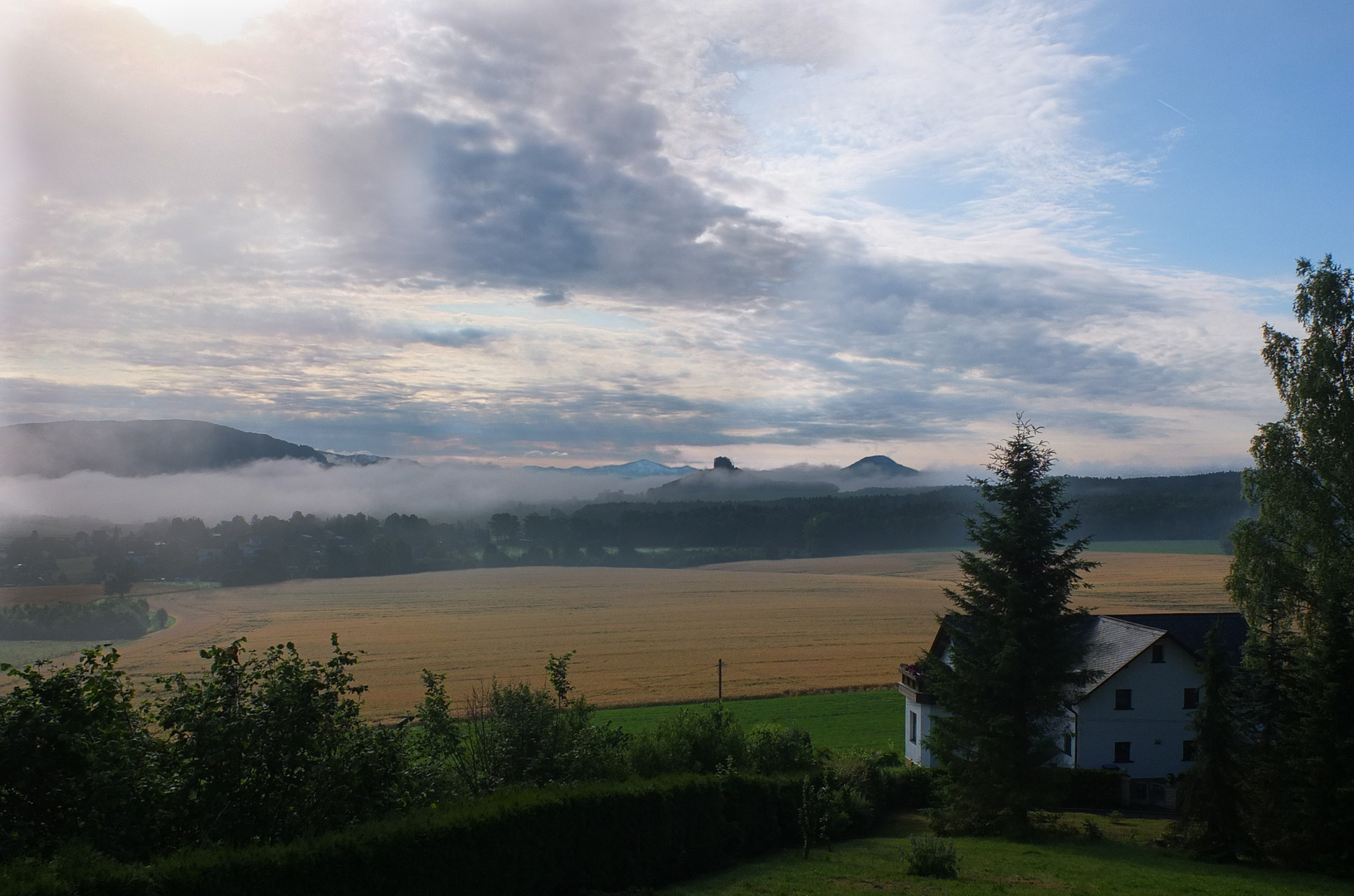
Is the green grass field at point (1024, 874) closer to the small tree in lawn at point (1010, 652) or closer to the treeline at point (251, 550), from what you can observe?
the small tree in lawn at point (1010, 652)

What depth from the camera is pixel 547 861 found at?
53.3ft

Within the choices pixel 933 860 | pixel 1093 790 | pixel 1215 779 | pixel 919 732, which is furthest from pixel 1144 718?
pixel 933 860

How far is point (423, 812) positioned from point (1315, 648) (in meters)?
22.2

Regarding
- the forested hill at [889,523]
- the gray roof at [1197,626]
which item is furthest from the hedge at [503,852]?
the forested hill at [889,523]

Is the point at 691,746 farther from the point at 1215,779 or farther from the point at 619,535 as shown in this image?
the point at 619,535

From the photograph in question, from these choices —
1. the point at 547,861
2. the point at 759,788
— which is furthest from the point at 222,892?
the point at 759,788

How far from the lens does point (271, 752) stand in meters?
14.0

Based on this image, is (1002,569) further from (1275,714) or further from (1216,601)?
(1216,601)

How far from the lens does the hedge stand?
1099 cm

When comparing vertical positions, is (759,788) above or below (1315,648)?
below

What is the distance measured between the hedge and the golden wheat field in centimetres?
1480

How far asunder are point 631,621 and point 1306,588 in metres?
70.5

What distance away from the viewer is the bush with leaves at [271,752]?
13.4m

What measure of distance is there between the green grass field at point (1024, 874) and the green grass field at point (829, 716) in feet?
50.8
